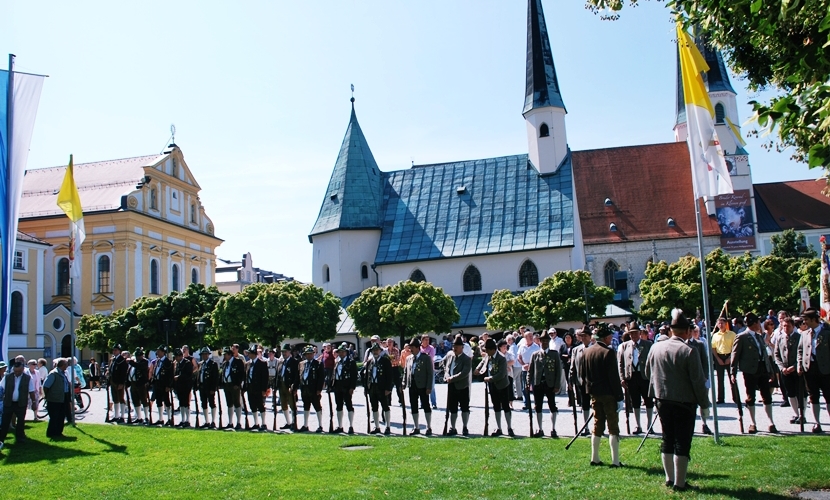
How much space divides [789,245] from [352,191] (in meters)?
39.4

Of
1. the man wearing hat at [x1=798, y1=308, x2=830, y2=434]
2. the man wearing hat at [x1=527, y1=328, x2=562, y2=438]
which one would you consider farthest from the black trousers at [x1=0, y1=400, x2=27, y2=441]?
the man wearing hat at [x1=798, y1=308, x2=830, y2=434]

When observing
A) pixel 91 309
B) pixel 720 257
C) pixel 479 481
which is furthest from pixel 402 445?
pixel 91 309

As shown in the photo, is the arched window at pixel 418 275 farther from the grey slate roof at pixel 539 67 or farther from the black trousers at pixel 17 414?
the black trousers at pixel 17 414

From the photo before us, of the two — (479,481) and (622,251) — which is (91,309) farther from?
(479,481)

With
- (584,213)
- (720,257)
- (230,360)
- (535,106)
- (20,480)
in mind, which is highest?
(535,106)

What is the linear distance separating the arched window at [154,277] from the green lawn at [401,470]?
147 feet

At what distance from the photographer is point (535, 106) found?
60094 millimetres

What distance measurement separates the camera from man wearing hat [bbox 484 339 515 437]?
1480 centimetres

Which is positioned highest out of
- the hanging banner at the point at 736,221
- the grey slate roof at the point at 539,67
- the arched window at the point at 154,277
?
the grey slate roof at the point at 539,67

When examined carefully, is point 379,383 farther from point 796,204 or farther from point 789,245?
point 796,204

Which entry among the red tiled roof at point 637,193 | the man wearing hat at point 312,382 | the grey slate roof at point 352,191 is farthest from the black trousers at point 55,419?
the red tiled roof at point 637,193

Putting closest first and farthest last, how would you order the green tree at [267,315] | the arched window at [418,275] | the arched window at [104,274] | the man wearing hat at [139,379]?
the man wearing hat at [139,379] < the green tree at [267,315] < the arched window at [104,274] < the arched window at [418,275]

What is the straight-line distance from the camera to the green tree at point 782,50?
6703mm

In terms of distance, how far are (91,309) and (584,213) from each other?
44.1m
